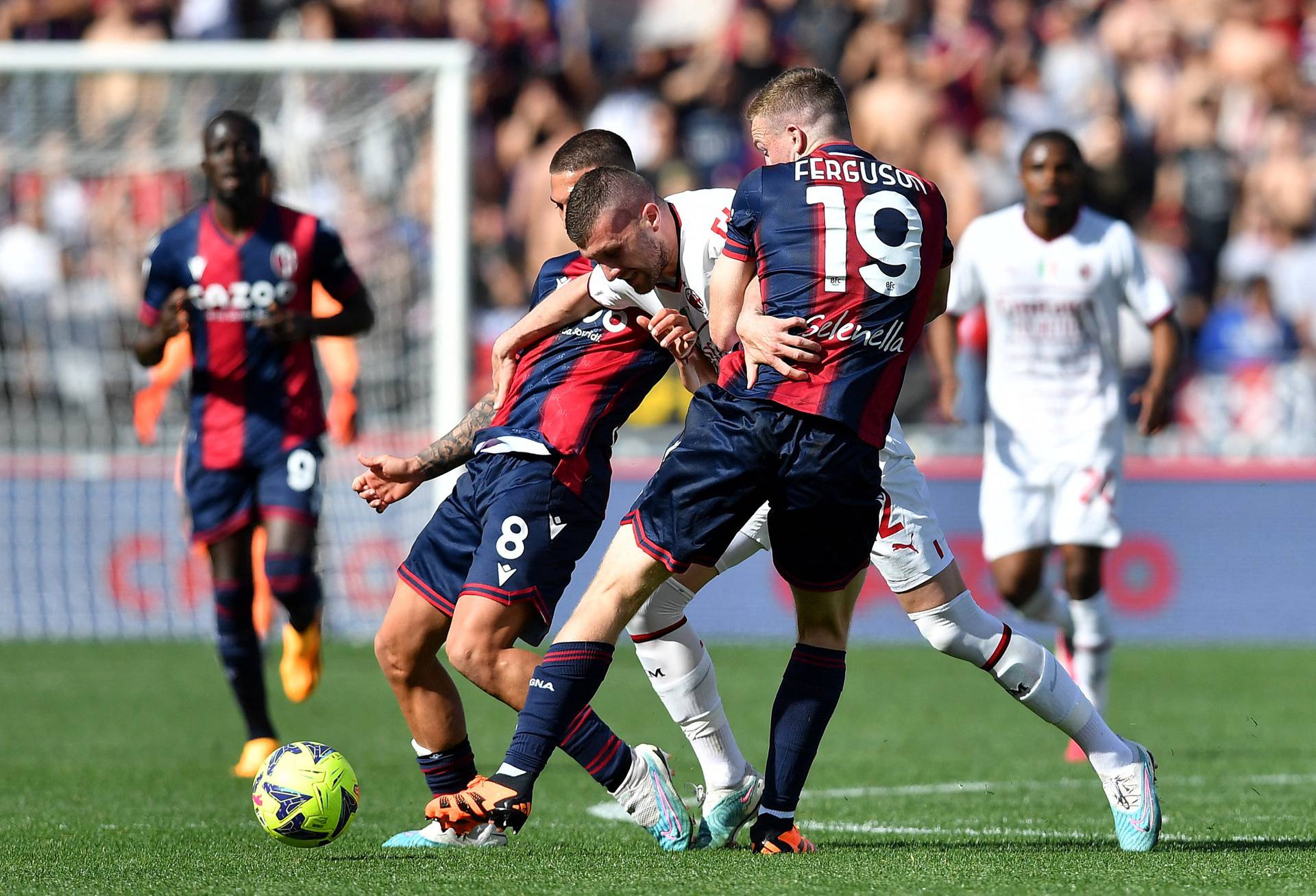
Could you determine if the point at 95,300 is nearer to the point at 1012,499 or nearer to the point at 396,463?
the point at 1012,499

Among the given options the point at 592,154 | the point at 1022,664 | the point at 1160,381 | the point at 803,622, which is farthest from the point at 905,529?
the point at 1160,381

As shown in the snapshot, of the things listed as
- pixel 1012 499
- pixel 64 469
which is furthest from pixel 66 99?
pixel 1012 499

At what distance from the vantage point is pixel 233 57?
10.6 meters

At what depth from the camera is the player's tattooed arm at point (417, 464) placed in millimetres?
5227

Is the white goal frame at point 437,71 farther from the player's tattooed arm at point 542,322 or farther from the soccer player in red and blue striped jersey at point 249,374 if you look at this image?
the player's tattooed arm at point 542,322

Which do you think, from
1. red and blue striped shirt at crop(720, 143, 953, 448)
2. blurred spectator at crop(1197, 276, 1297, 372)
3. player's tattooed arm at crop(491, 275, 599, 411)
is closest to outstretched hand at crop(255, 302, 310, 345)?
player's tattooed arm at crop(491, 275, 599, 411)

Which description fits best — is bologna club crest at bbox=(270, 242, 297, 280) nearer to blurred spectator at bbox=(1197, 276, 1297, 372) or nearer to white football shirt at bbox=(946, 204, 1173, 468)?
white football shirt at bbox=(946, 204, 1173, 468)

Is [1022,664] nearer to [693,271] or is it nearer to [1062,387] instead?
[693,271]

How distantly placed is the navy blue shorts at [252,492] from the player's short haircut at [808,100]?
134 inches

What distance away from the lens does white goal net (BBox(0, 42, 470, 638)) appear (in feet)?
39.9

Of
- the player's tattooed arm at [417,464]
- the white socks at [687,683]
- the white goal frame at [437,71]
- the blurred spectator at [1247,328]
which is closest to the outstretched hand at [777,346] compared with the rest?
the white socks at [687,683]

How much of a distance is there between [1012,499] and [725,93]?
28.9ft

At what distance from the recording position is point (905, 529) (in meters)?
5.14

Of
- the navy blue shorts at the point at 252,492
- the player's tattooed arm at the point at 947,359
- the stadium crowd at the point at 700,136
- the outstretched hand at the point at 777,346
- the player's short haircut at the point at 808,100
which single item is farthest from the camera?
the stadium crowd at the point at 700,136
